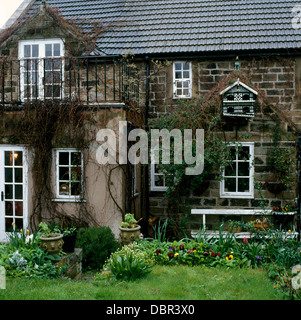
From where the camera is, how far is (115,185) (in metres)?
Answer: 8.86

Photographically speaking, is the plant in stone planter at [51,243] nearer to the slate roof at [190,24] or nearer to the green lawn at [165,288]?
the green lawn at [165,288]

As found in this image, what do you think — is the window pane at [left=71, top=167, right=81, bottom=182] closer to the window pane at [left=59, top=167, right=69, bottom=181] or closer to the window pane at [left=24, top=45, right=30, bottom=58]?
the window pane at [left=59, top=167, right=69, bottom=181]

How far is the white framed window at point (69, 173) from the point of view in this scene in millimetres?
9047

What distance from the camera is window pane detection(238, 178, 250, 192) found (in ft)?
34.5

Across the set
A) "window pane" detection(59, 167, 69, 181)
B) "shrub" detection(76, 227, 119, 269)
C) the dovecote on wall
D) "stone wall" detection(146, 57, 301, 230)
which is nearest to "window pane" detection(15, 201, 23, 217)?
"window pane" detection(59, 167, 69, 181)

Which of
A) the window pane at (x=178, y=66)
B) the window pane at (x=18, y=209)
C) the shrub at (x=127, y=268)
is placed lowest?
the shrub at (x=127, y=268)

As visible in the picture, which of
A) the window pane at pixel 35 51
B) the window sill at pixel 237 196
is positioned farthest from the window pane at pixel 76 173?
the window sill at pixel 237 196

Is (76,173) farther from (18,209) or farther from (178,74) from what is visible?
(178,74)

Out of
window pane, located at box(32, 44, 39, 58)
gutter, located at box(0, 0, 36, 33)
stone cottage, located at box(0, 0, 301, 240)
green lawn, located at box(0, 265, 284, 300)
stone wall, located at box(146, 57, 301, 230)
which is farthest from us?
gutter, located at box(0, 0, 36, 33)

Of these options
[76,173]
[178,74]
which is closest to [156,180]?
[76,173]

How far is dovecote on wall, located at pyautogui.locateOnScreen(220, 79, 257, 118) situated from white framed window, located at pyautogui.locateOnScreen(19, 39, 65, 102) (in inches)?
181

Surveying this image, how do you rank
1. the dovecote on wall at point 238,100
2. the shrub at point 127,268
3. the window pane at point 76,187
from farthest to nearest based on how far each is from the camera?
the dovecote on wall at point 238,100
the window pane at point 76,187
the shrub at point 127,268

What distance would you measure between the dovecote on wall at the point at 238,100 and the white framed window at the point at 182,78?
1467 millimetres

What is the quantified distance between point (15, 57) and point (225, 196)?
7539 mm
